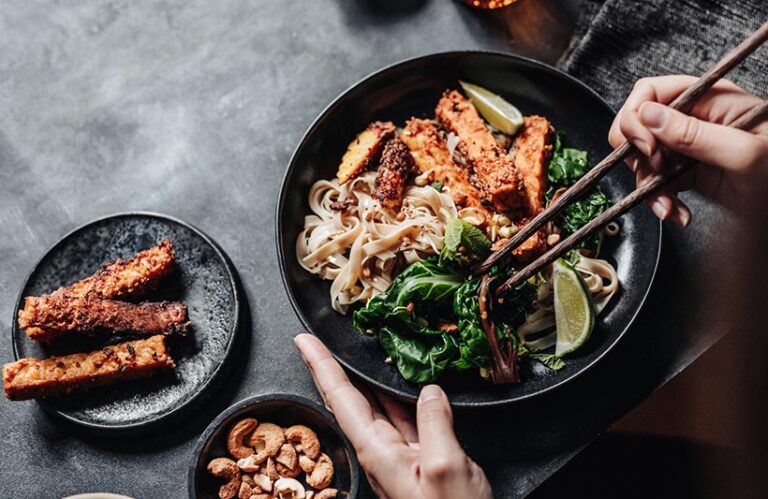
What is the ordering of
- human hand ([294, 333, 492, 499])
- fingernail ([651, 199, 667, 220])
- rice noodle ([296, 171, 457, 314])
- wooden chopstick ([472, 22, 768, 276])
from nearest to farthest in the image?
wooden chopstick ([472, 22, 768, 276])
human hand ([294, 333, 492, 499])
fingernail ([651, 199, 667, 220])
rice noodle ([296, 171, 457, 314])

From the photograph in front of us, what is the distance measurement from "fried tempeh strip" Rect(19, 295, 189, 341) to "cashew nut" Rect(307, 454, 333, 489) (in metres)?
0.97

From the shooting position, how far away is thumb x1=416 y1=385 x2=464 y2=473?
2.59m

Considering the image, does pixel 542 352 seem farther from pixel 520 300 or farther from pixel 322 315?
pixel 322 315

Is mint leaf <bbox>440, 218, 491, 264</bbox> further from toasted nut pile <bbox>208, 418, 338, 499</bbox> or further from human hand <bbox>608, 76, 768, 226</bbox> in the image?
toasted nut pile <bbox>208, 418, 338, 499</bbox>

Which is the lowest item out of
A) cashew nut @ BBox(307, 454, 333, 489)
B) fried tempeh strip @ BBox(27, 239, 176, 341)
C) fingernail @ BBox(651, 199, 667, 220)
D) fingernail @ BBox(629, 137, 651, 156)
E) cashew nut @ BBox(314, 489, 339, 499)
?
cashew nut @ BBox(314, 489, 339, 499)

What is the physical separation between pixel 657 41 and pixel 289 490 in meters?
3.15

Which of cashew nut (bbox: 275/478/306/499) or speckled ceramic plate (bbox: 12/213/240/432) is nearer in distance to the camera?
cashew nut (bbox: 275/478/306/499)

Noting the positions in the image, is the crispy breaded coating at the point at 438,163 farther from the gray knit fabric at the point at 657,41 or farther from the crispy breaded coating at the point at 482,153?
the gray knit fabric at the point at 657,41

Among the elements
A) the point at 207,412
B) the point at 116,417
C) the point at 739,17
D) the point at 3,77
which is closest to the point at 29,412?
the point at 116,417

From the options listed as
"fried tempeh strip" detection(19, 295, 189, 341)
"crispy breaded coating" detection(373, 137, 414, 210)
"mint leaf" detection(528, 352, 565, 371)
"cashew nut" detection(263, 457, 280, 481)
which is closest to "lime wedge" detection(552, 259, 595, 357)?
"mint leaf" detection(528, 352, 565, 371)

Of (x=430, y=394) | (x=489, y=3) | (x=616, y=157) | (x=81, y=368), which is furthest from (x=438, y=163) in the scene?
(x=81, y=368)

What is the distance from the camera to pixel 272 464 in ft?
11.1

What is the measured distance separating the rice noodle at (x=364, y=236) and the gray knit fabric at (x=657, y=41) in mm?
1255

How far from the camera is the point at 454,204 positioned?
11.9 feet
